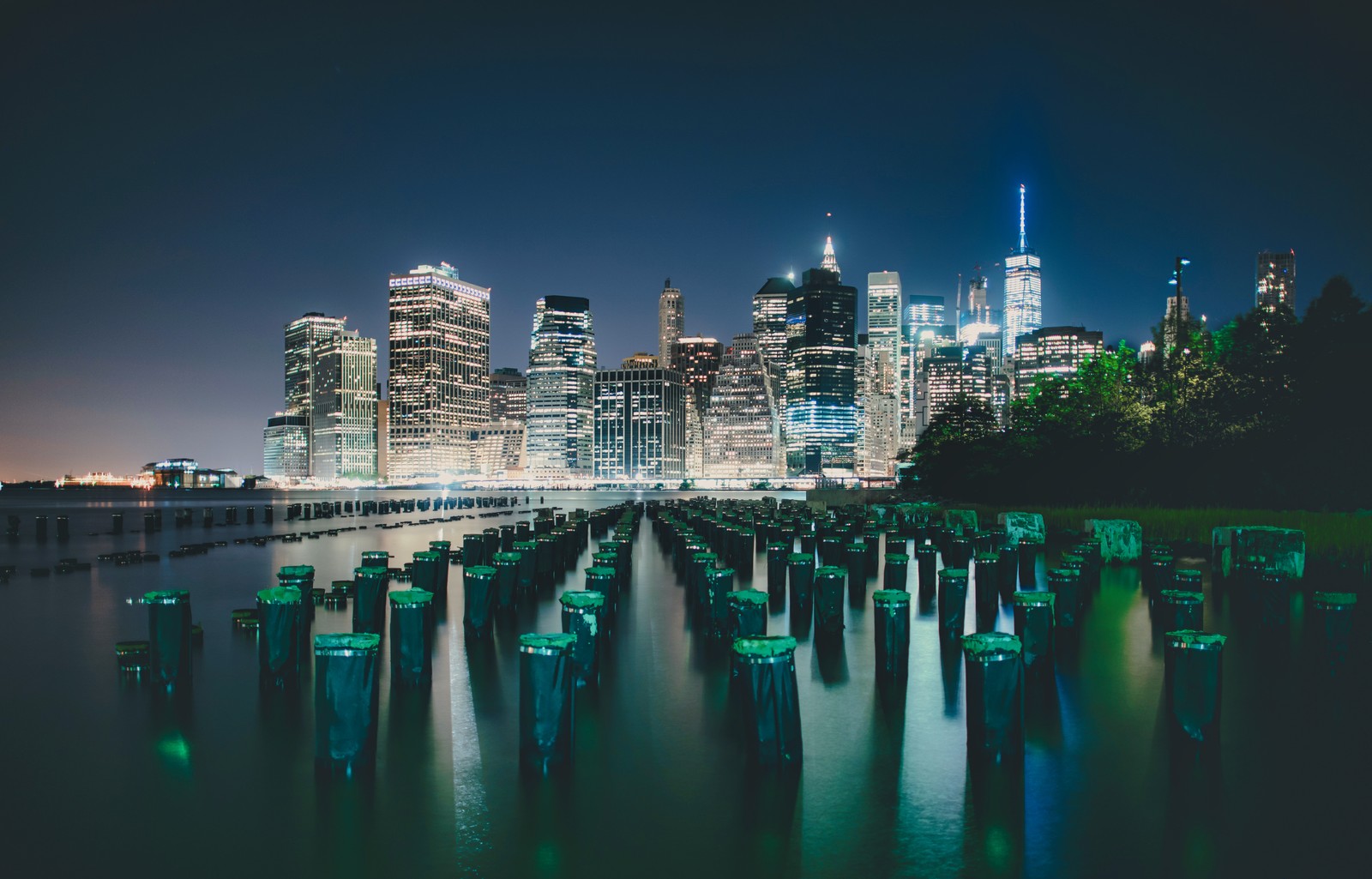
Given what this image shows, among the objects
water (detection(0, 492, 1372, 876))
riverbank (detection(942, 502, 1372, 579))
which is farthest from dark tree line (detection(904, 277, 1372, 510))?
water (detection(0, 492, 1372, 876))

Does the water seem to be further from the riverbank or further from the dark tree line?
the dark tree line

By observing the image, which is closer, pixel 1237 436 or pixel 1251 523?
pixel 1251 523

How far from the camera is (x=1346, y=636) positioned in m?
8.54

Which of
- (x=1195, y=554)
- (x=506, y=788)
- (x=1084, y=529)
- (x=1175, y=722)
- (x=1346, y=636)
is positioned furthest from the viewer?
(x=1084, y=529)

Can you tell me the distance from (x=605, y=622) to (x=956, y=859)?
22.9ft

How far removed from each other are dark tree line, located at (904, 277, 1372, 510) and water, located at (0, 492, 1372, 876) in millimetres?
18203

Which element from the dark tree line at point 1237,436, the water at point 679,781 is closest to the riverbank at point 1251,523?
the dark tree line at point 1237,436

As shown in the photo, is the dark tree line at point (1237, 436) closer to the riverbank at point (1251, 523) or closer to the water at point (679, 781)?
the riverbank at point (1251, 523)

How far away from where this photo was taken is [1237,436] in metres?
26.1

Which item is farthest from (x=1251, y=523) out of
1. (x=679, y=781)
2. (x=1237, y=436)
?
(x=679, y=781)

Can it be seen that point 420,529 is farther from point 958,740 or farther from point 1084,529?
point 958,740

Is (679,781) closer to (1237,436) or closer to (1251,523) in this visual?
(1251,523)

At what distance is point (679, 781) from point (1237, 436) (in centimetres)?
2710

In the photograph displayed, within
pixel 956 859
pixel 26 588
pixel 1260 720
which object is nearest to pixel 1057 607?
pixel 1260 720
